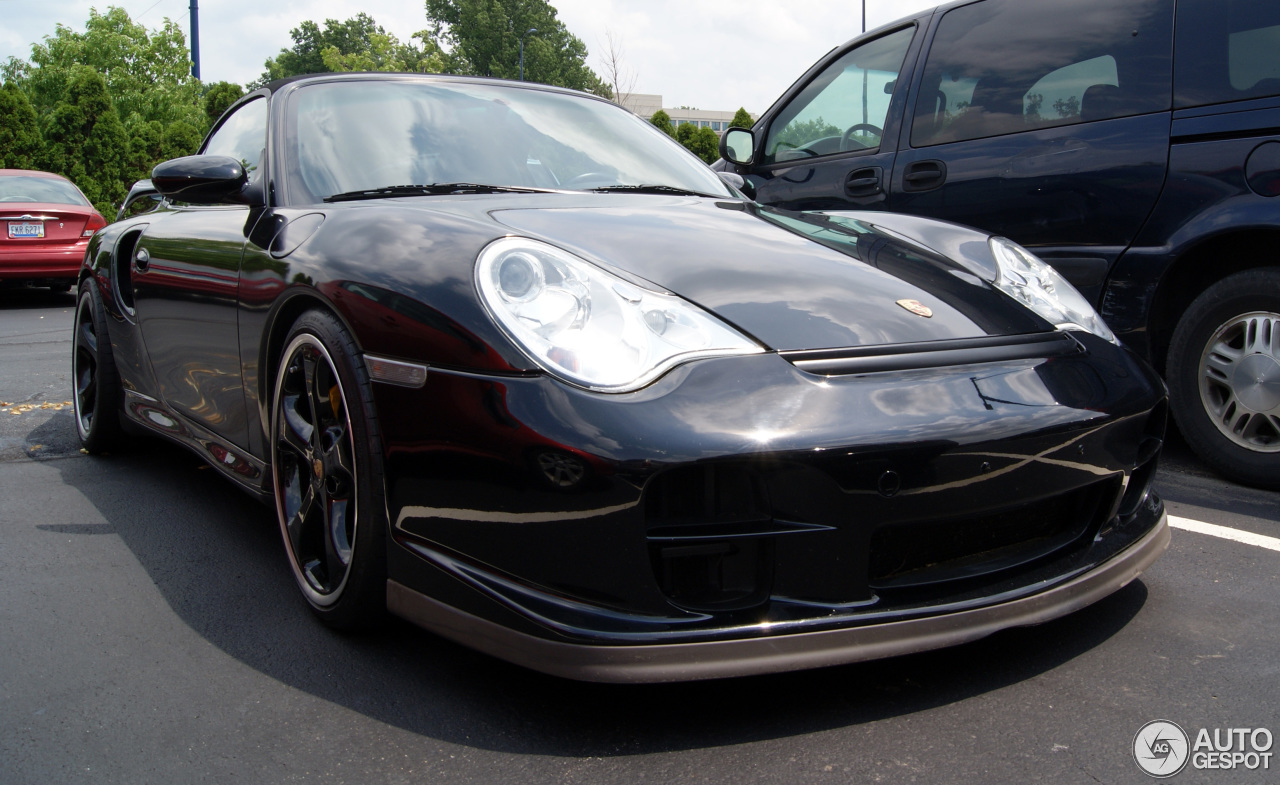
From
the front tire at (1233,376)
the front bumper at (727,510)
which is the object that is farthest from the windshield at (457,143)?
the front tire at (1233,376)

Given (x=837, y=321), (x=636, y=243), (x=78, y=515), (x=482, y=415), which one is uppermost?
(x=636, y=243)

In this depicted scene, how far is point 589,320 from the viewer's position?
79.6 inches

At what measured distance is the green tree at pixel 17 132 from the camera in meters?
19.1

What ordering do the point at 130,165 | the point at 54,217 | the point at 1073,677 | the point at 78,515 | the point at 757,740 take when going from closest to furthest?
the point at 757,740, the point at 1073,677, the point at 78,515, the point at 54,217, the point at 130,165

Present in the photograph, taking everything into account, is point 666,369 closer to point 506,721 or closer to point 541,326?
point 541,326

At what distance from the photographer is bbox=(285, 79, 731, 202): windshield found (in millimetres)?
2904

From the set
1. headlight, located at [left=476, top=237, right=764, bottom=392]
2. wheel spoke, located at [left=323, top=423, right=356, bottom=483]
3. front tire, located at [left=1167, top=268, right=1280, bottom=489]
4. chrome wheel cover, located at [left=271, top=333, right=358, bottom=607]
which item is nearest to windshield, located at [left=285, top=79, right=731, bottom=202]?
chrome wheel cover, located at [left=271, top=333, right=358, bottom=607]

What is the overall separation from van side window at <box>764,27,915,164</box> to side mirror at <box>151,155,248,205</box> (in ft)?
9.27

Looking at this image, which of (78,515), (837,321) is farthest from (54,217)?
(837,321)

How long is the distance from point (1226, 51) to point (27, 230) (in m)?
11.4

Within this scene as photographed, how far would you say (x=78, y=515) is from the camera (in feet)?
11.4

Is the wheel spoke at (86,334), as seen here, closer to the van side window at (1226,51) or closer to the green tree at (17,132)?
the van side window at (1226,51)

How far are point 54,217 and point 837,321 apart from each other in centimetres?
1152

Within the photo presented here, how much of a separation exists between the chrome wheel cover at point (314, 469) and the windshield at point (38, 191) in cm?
1080
